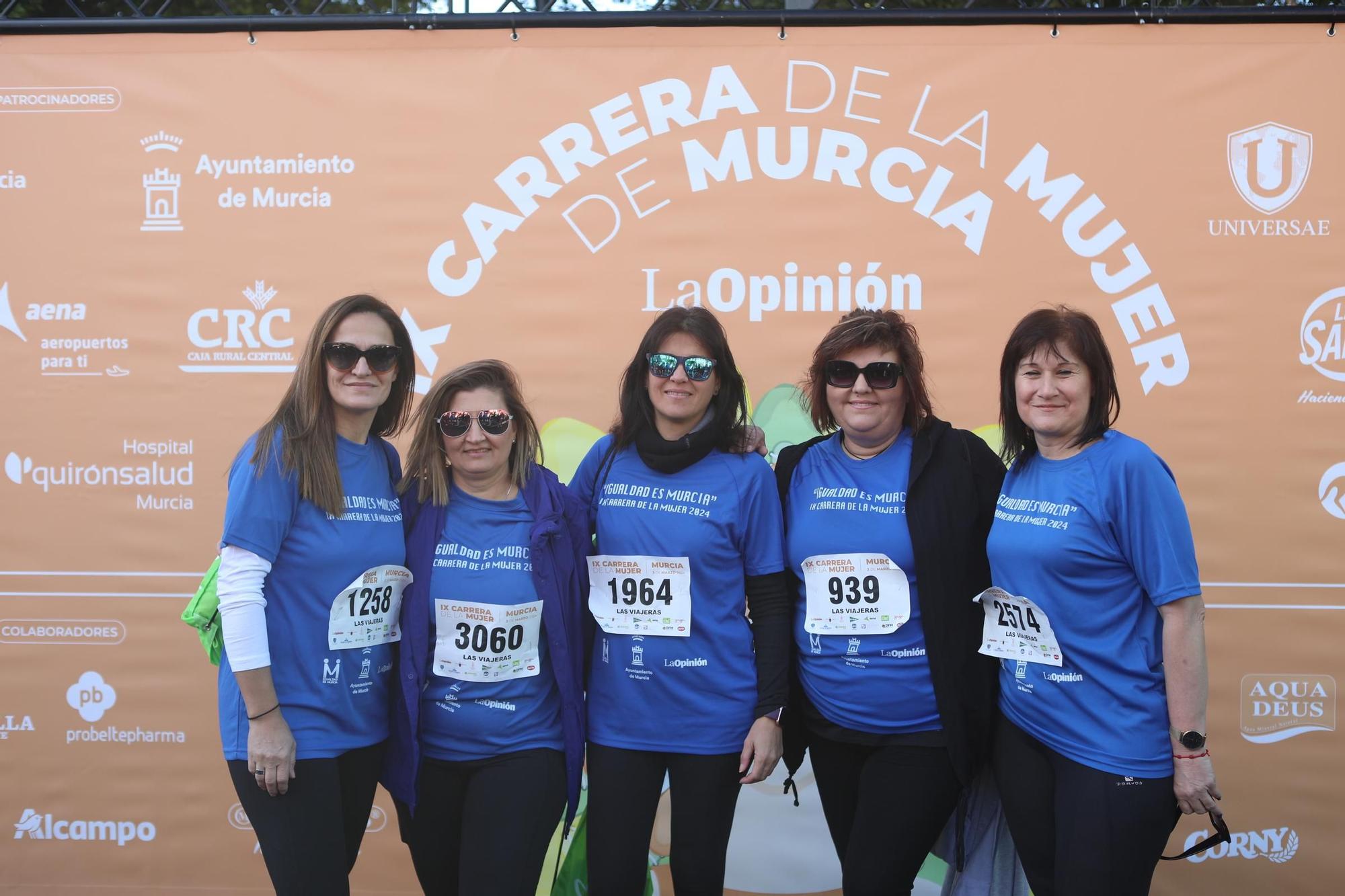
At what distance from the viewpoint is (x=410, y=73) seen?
10.6 feet

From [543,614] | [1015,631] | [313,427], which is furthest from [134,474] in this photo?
[1015,631]

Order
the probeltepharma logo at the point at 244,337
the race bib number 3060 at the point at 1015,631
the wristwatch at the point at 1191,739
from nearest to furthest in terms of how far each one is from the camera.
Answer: the wristwatch at the point at 1191,739 < the race bib number 3060 at the point at 1015,631 < the probeltepharma logo at the point at 244,337

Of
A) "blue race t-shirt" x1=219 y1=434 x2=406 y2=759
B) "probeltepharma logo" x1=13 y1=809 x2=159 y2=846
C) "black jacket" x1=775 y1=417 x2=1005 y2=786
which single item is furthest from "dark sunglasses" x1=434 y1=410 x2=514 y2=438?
"probeltepharma logo" x1=13 y1=809 x2=159 y2=846

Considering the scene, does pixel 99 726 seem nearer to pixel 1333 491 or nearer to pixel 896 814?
pixel 896 814

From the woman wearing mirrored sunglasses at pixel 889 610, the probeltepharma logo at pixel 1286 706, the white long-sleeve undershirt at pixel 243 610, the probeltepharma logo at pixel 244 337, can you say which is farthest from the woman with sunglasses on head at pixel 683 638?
the probeltepharma logo at pixel 1286 706

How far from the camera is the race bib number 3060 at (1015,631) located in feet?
6.45

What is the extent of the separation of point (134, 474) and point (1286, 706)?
4.26 m

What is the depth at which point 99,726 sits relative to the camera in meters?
3.29

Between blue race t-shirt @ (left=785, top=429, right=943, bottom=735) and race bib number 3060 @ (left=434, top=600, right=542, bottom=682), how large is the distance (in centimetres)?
71

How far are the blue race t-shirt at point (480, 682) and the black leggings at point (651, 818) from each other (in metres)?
0.21

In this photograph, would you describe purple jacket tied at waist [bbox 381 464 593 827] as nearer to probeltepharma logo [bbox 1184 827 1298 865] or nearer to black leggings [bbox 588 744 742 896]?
black leggings [bbox 588 744 742 896]

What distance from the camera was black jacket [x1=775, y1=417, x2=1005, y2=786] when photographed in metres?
2.07

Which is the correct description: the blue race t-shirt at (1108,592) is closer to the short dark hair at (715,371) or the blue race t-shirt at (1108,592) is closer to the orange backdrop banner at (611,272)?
the short dark hair at (715,371)

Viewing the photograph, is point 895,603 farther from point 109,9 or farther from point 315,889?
point 109,9
